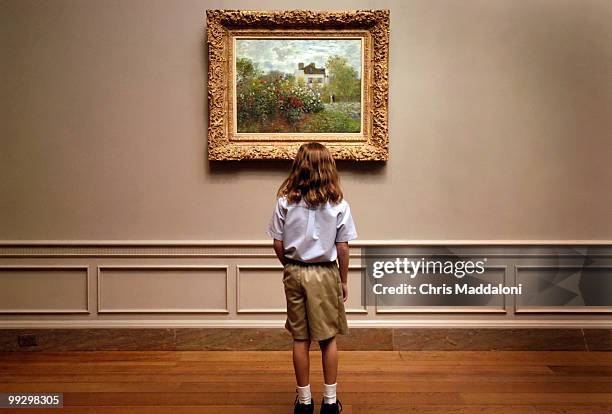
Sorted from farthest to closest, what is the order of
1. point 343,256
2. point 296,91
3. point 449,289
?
point 449,289, point 296,91, point 343,256

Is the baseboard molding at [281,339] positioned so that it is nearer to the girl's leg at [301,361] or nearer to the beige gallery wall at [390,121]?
the beige gallery wall at [390,121]

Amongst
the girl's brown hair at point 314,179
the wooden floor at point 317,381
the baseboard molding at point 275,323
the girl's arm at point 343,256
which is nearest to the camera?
the girl's brown hair at point 314,179

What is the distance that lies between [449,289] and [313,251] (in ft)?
6.36

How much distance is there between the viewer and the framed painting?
158 inches

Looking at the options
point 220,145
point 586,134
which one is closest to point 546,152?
point 586,134

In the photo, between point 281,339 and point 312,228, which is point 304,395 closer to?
point 312,228

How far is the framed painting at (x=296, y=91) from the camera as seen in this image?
13.2 feet

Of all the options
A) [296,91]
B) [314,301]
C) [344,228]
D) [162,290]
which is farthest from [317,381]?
[296,91]

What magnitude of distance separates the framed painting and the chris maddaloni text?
3.61 feet

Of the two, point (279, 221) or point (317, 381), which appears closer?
point (279, 221)

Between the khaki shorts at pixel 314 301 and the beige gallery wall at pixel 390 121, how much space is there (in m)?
1.42

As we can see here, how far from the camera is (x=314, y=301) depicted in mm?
2701

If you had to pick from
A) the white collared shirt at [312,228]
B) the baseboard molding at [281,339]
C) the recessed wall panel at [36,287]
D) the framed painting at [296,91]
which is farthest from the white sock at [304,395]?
the recessed wall panel at [36,287]

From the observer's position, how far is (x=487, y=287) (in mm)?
4164
